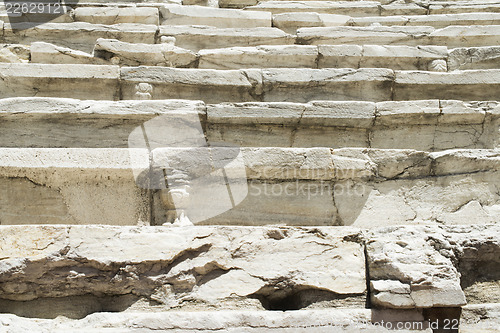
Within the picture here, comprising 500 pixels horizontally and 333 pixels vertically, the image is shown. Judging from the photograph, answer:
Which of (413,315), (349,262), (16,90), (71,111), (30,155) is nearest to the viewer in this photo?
(413,315)

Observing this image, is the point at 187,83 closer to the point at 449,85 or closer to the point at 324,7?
the point at 449,85

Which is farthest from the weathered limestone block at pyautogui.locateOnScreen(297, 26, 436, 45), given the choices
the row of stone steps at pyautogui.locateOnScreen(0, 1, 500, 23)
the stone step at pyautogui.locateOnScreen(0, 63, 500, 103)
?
the stone step at pyautogui.locateOnScreen(0, 63, 500, 103)

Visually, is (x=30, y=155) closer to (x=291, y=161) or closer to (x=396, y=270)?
(x=291, y=161)

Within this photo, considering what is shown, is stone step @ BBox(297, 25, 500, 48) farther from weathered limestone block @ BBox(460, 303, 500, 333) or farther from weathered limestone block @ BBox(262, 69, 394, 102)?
weathered limestone block @ BBox(460, 303, 500, 333)

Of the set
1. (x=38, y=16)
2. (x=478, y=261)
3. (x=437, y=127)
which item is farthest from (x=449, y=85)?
(x=38, y=16)

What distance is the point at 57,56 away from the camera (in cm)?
434

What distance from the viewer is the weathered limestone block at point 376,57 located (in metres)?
4.45

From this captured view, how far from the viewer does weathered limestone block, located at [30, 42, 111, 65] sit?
14.2 feet

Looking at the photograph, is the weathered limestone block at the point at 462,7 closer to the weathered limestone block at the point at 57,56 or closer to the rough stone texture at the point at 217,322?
the weathered limestone block at the point at 57,56

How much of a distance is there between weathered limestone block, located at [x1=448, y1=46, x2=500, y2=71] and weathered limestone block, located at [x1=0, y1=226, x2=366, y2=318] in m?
2.51

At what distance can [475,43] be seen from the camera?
494 centimetres

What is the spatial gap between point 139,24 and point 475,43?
295 cm

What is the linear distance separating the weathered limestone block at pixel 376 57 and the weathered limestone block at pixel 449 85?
40cm

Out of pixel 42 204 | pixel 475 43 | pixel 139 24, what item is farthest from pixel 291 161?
pixel 475 43
